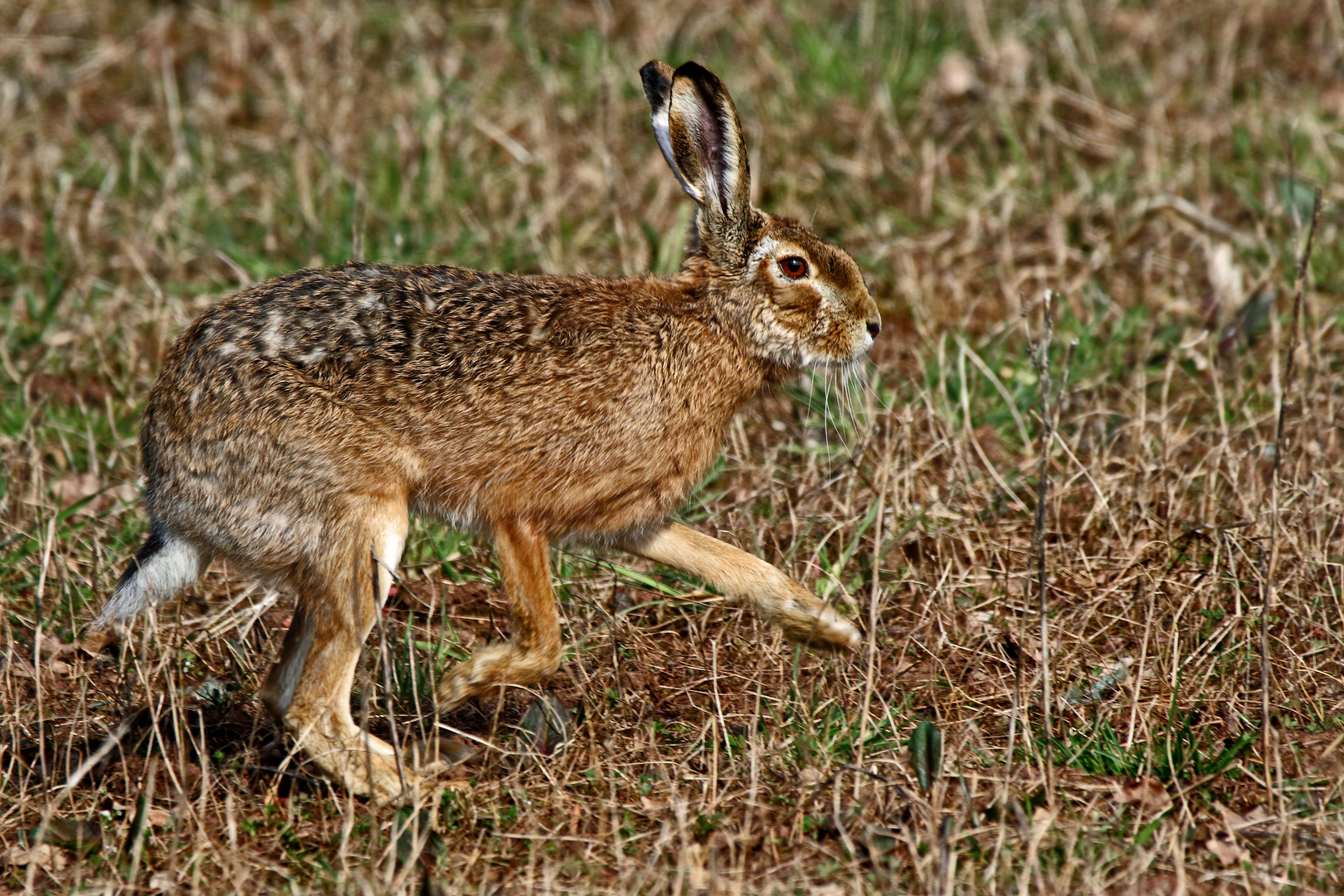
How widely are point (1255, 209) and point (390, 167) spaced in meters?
3.94

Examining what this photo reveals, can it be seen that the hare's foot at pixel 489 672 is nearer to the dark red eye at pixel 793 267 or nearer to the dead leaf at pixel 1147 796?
the dark red eye at pixel 793 267

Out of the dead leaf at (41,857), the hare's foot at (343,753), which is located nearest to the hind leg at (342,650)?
the hare's foot at (343,753)

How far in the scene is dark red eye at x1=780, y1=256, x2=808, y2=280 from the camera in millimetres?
4953

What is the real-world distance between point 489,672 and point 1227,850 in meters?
1.97

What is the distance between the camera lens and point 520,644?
4.46 metres

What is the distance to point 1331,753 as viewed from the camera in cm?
404

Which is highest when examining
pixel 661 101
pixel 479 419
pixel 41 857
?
pixel 661 101

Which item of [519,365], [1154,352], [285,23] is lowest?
[1154,352]

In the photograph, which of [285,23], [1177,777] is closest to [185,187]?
[285,23]

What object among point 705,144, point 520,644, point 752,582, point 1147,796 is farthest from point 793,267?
point 1147,796

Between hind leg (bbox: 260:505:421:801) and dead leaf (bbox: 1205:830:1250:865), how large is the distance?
6.82ft

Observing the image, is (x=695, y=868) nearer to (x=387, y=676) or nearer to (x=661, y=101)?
(x=387, y=676)

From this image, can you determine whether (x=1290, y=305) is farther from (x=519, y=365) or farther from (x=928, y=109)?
(x=519, y=365)

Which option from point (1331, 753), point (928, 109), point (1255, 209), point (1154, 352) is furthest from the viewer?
point (928, 109)
